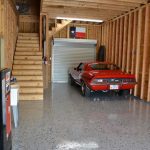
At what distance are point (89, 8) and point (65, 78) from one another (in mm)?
4722

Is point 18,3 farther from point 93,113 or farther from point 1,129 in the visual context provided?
point 1,129

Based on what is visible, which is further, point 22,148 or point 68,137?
point 68,137

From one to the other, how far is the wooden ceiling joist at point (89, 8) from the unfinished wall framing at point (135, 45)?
386 mm

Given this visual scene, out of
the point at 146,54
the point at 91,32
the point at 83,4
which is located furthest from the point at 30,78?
the point at 91,32

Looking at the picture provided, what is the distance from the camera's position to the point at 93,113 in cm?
597

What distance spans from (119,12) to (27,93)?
516 cm

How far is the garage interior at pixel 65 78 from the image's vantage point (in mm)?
4191

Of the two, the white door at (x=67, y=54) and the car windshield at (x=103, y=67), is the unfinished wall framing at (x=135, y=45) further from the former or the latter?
the white door at (x=67, y=54)

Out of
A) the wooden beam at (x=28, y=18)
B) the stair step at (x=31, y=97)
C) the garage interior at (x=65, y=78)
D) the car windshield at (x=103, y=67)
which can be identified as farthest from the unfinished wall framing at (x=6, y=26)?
the wooden beam at (x=28, y=18)

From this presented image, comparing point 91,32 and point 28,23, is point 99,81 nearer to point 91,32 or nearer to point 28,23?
point 91,32

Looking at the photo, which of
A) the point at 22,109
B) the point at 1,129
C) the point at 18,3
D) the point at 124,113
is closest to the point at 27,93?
the point at 22,109

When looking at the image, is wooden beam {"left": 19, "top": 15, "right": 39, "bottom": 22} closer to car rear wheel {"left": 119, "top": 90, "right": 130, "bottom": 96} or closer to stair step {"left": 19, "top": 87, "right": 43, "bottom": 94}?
stair step {"left": 19, "top": 87, "right": 43, "bottom": 94}

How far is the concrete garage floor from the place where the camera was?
152 inches

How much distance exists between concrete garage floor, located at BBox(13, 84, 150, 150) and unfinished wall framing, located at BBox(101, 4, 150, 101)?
1.10 m
